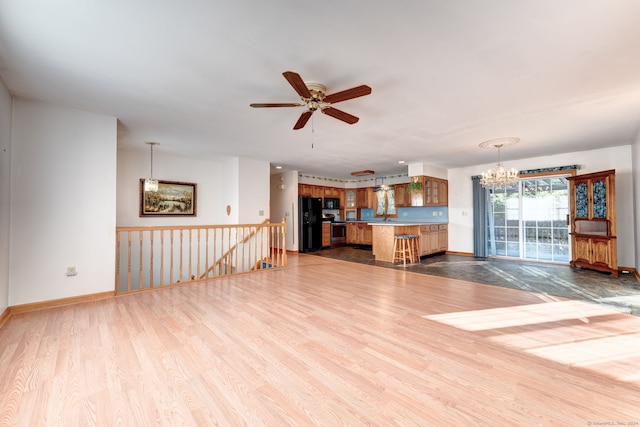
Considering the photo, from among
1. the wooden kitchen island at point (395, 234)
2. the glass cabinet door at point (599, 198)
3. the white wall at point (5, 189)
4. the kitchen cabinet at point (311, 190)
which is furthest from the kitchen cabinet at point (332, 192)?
the white wall at point (5, 189)

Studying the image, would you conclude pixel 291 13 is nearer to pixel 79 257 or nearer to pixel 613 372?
pixel 613 372

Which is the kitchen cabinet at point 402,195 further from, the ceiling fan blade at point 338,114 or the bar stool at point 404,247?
the ceiling fan blade at point 338,114

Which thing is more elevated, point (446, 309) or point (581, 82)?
point (581, 82)

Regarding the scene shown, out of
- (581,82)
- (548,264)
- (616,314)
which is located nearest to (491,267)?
(548,264)

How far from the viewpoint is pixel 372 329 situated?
102 inches

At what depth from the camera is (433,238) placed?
7230mm

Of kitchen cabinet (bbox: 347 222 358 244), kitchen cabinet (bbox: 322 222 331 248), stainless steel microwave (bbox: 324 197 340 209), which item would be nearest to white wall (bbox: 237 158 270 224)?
kitchen cabinet (bbox: 322 222 331 248)

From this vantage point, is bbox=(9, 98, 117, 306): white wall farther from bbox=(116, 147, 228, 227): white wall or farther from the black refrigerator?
the black refrigerator

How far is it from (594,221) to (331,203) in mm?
6534

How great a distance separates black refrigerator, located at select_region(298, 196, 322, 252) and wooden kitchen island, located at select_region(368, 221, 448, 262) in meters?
2.19

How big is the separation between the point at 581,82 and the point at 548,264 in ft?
15.6

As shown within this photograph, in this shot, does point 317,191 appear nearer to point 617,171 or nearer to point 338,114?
point 338,114

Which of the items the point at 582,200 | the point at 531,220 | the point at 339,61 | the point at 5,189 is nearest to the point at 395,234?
the point at 531,220

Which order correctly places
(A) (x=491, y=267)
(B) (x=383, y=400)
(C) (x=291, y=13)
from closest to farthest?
1. (B) (x=383, y=400)
2. (C) (x=291, y=13)
3. (A) (x=491, y=267)
